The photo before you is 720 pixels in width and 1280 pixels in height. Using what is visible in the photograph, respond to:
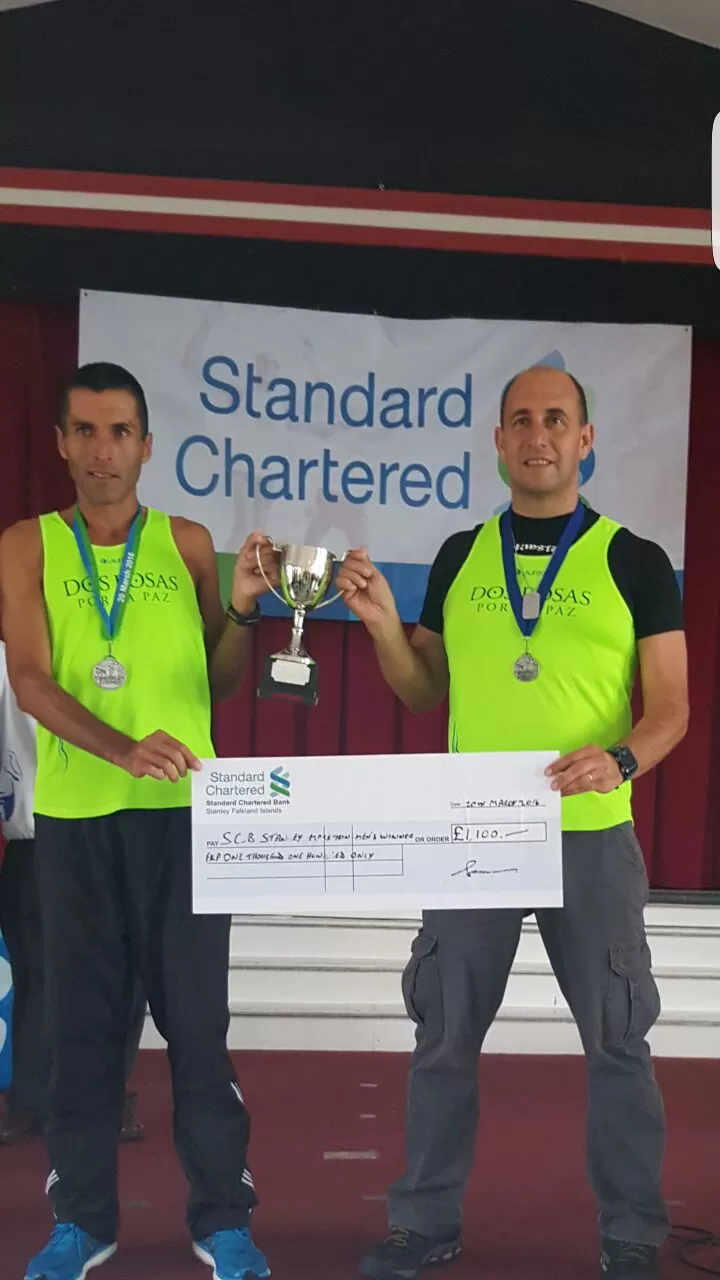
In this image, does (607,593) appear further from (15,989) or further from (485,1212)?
(15,989)

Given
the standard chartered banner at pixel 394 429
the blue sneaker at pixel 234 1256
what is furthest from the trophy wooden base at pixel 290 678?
the standard chartered banner at pixel 394 429

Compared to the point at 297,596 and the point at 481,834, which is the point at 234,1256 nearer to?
the point at 481,834

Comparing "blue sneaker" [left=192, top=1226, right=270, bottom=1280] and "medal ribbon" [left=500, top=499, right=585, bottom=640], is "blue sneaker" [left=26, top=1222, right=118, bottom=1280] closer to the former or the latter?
"blue sneaker" [left=192, top=1226, right=270, bottom=1280]

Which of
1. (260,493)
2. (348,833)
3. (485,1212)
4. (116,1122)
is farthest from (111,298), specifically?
(485,1212)

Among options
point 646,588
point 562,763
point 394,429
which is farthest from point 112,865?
point 394,429

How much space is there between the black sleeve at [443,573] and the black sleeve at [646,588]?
0.90 ft

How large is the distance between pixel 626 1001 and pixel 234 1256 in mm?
794

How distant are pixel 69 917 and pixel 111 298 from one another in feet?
7.29

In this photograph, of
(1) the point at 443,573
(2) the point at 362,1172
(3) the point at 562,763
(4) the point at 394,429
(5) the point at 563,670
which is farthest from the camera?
(4) the point at 394,429

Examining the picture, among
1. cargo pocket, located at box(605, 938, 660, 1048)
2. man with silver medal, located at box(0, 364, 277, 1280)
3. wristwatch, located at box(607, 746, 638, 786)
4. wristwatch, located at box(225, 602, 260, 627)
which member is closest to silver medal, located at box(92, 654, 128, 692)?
man with silver medal, located at box(0, 364, 277, 1280)

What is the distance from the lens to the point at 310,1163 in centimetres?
288

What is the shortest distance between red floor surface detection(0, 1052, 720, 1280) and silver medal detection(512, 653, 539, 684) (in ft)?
3.55

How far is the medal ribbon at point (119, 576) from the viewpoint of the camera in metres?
2.17

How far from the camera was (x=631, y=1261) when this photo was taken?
2141 mm
